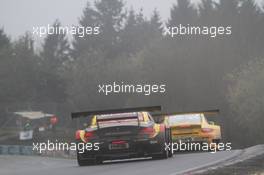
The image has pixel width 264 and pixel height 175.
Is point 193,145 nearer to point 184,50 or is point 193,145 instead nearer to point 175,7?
point 184,50

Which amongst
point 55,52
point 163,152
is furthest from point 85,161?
point 55,52

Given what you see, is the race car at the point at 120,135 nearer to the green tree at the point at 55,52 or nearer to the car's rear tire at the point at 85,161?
the car's rear tire at the point at 85,161

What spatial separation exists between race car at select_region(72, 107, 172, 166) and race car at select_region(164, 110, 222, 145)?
2.82ft

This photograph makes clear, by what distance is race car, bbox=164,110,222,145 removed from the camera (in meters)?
12.6

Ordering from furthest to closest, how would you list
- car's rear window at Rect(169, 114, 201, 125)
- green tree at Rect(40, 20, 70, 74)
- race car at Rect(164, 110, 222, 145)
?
green tree at Rect(40, 20, 70, 74) < car's rear window at Rect(169, 114, 201, 125) < race car at Rect(164, 110, 222, 145)

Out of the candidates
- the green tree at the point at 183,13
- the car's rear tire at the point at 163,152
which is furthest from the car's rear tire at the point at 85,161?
the green tree at the point at 183,13

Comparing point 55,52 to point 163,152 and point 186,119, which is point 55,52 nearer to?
point 186,119

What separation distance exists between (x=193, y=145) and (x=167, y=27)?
3.46 m

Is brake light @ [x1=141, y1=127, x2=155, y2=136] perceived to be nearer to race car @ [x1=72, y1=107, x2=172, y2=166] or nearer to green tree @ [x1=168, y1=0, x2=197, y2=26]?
race car @ [x1=72, y1=107, x2=172, y2=166]

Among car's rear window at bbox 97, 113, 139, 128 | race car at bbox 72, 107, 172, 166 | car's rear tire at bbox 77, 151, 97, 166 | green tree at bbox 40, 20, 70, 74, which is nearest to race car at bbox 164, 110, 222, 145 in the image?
race car at bbox 72, 107, 172, 166

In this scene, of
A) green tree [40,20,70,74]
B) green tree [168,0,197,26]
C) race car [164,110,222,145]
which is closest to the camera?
race car [164,110,222,145]

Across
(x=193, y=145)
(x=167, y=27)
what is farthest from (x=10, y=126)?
(x=193, y=145)

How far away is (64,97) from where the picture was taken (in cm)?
1484

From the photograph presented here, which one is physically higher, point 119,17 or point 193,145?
point 119,17
